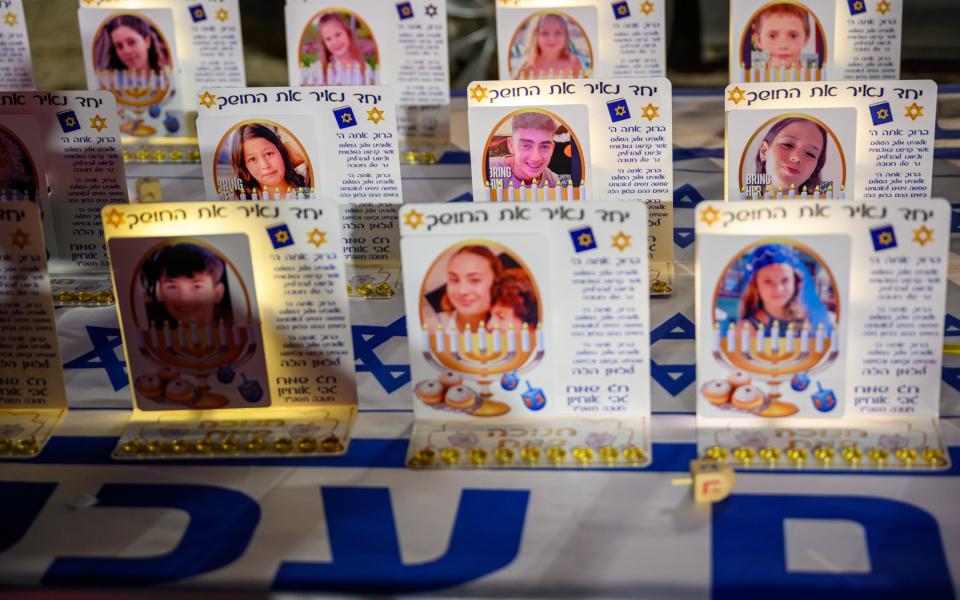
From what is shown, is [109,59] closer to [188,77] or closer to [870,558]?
[188,77]

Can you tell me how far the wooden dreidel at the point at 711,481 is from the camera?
6.64 ft

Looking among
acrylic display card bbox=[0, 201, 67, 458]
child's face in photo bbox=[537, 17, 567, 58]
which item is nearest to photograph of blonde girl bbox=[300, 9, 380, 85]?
child's face in photo bbox=[537, 17, 567, 58]

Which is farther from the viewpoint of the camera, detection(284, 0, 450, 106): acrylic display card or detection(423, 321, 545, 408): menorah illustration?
detection(284, 0, 450, 106): acrylic display card

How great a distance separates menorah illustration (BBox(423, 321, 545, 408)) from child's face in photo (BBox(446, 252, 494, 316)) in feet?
0.13

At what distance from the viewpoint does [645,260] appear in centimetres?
218

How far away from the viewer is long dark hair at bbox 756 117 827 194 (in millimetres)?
2850

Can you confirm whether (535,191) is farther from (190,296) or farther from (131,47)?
(131,47)

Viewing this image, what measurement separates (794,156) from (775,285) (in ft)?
2.71

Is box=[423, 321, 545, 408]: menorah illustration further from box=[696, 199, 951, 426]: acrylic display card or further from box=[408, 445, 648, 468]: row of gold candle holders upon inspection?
box=[696, 199, 951, 426]: acrylic display card

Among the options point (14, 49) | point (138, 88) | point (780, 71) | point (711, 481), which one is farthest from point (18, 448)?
point (780, 71)

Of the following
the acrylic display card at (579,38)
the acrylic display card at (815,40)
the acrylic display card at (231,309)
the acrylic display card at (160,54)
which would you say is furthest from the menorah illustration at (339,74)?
the acrylic display card at (231,309)

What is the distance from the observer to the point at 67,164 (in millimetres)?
3143

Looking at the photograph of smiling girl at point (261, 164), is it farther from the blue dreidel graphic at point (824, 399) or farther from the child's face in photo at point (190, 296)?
the blue dreidel graphic at point (824, 399)

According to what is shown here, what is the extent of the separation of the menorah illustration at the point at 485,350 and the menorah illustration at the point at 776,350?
36 cm
